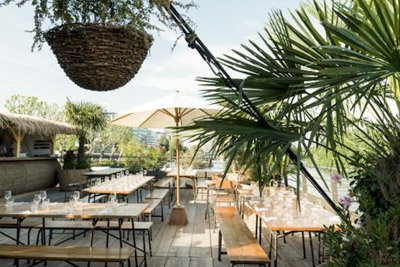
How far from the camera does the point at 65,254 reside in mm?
3043

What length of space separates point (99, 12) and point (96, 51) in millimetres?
179

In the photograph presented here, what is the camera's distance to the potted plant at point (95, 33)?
4.99 feet

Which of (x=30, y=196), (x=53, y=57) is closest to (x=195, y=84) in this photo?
(x=53, y=57)

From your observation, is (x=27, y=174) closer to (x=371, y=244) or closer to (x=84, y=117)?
(x=84, y=117)

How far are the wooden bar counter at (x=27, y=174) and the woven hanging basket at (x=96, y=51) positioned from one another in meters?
7.79

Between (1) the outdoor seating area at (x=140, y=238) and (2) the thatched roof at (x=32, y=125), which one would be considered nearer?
(1) the outdoor seating area at (x=140, y=238)

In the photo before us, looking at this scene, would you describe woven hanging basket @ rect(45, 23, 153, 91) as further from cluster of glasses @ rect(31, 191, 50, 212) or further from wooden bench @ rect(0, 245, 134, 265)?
cluster of glasses @ rect(31, 191, 50, 212)

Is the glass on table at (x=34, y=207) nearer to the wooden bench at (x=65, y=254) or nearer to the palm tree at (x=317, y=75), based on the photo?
the wooden bench at (x=65, y=254)

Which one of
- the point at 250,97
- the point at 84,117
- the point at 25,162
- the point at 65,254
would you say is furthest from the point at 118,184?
the point at 84,117

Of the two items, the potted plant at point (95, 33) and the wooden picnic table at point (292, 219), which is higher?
the potted plant at point (95, 33)

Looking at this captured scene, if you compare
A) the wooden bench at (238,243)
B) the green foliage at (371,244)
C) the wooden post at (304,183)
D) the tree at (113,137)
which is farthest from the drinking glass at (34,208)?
the tree at (113,137)

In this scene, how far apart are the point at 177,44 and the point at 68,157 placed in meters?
10.3

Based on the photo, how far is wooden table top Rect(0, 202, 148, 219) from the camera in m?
3.46

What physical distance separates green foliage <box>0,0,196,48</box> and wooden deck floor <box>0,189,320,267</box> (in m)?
3.05
